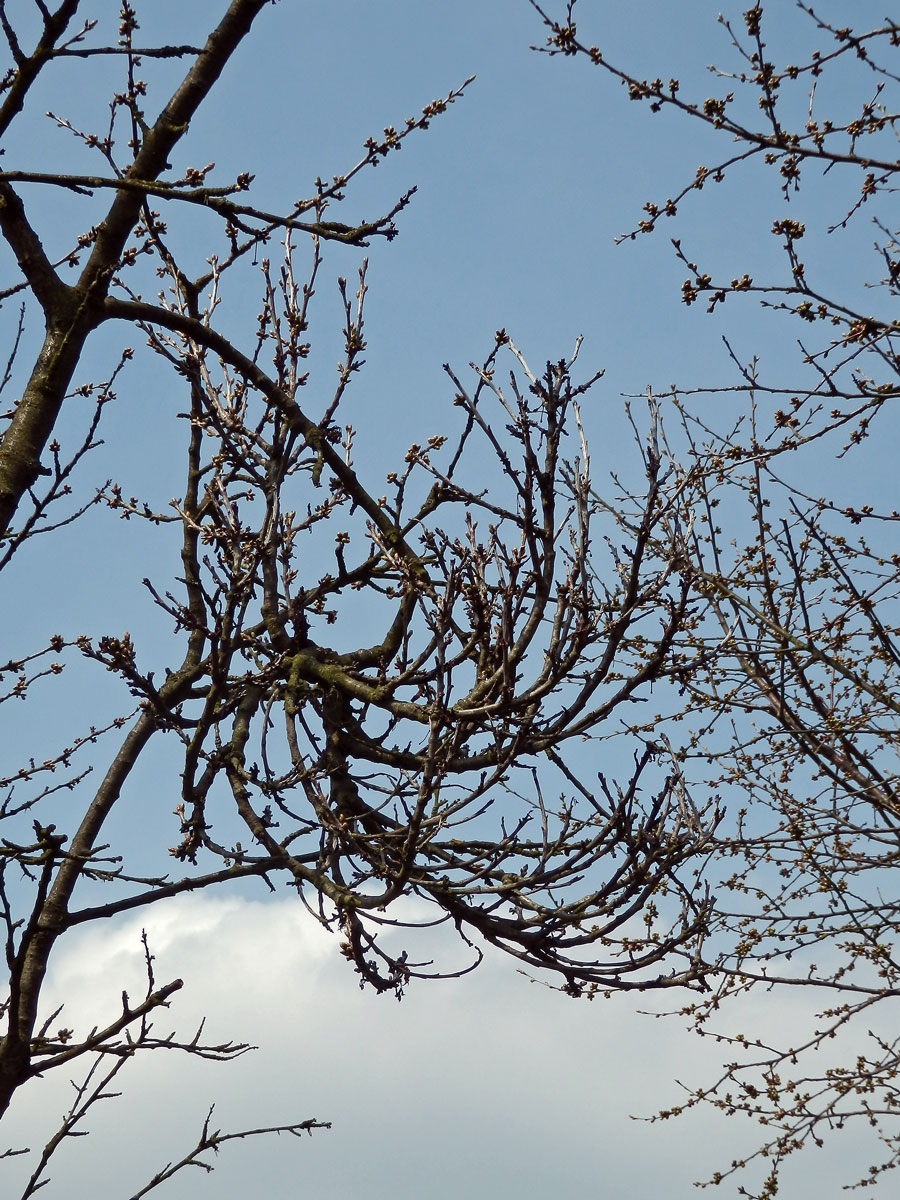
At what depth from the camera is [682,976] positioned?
4.68 m

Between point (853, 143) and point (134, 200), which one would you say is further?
point (853, 143)

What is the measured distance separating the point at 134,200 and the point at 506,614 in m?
2.59

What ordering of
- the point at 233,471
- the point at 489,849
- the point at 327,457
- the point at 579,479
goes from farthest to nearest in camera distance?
the point at 233,471 → the point at 327,457 → the point at 489,849 → the point at 579,479

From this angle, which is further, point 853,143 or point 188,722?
point 188,722

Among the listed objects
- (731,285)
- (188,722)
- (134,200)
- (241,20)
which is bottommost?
(188,722)

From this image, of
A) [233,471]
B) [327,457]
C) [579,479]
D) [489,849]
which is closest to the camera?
[579,479]

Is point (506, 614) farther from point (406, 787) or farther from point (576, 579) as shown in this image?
point (406, 787)

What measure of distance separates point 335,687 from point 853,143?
3.67 meters

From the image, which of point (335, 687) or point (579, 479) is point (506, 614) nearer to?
point (579, 479)

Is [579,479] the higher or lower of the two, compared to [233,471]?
lower

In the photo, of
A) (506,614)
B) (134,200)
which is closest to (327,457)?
(134,200)

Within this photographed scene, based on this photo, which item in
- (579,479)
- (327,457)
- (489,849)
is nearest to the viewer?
(579,479)

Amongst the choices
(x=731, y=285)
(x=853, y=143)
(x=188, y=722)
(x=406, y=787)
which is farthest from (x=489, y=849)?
(x=853, y=143)

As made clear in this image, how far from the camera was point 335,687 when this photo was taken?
16.9 feet
